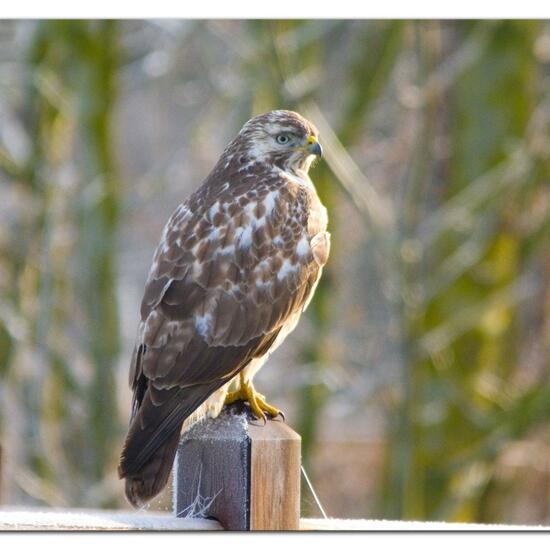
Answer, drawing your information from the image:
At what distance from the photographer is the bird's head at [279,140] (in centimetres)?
316

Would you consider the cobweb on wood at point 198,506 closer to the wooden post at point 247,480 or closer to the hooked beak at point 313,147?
the wooden post at point 247,480

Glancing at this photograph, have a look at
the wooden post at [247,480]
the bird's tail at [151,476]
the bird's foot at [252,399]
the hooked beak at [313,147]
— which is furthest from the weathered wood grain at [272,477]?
the hooked beak at [313,147]

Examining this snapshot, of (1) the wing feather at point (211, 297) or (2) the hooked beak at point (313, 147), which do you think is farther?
(2) the hooked beak at point (313, 147)

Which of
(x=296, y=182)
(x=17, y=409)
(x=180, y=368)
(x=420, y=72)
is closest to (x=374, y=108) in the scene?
(x=420, y=72)

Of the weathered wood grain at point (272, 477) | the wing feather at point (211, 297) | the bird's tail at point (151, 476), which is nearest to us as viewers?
the weathered wood grain at point (272, 477)

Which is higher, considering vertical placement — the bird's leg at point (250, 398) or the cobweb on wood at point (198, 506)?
the bird's leg at point (250, 398)

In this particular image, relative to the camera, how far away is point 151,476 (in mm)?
2652

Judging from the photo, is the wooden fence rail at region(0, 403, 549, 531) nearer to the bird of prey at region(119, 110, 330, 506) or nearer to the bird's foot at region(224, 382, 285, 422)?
the bird of prey at region(119, 110, 330, 506)

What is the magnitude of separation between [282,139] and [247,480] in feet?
3.26

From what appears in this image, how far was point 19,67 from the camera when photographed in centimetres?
566

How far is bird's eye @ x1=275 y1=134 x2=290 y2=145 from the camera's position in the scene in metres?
3.19

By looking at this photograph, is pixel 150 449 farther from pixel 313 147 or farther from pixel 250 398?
pixel 313 147
